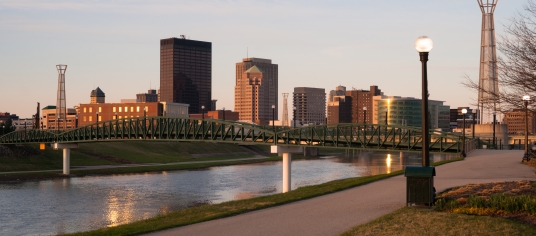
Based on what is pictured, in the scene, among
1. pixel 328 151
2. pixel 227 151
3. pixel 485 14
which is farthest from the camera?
pixel 328 151

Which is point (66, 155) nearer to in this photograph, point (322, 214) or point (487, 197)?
point (322, 214)

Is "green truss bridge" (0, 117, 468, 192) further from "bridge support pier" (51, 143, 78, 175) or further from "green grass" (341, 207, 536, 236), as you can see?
"green grass" (341, 207, 536, 236)

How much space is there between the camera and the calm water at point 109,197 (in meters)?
40.0

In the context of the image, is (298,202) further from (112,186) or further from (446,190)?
(112,186)

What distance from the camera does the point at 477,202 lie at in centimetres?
2048

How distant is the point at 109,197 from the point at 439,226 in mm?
43809

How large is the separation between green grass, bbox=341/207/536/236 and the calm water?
2165cm

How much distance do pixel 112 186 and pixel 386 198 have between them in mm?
48343

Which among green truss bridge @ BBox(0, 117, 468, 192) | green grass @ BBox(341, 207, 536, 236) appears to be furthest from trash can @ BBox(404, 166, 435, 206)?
green truss bridge @ BBox(0, 117, 468, 192)

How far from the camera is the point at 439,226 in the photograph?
58.4 ft

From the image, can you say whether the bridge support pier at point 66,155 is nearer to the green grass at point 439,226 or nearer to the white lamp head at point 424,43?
the white lamp head at point 424,43

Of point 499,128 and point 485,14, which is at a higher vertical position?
point 485,14

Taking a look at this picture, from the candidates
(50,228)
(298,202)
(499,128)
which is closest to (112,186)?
(50,228)

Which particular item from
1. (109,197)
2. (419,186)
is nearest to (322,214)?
(419,186)
